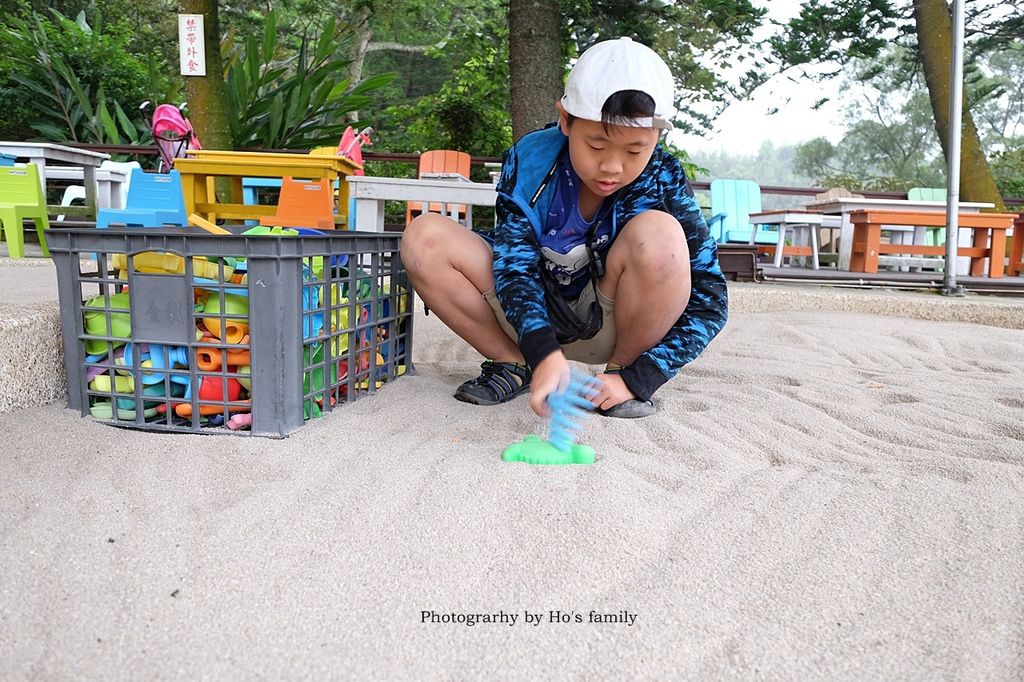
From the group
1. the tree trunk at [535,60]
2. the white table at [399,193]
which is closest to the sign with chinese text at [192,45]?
the tree trunk at [535,60]

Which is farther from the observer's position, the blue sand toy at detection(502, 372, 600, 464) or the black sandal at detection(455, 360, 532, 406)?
the black sandal at detection(455, 360, 532, 406)

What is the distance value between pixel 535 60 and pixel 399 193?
2110 millimetres

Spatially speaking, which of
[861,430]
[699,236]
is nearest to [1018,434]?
[861,430]

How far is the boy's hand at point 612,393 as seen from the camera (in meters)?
1.75

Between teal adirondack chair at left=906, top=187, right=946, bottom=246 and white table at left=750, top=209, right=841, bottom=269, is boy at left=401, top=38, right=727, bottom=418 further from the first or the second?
teal adirondack chair at left=906, top=187, right=946, bottom=246

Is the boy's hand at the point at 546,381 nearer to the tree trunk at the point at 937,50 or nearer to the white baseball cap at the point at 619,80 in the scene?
the white baseball cap at the point at 619,80

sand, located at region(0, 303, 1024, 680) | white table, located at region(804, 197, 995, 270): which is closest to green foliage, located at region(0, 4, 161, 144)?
white table, located at region(804, 197, 995, 270)

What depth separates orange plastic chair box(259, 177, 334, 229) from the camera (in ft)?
11.2

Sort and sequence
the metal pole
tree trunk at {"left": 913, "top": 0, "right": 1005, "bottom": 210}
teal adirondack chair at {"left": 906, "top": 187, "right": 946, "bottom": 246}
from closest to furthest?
the metal pole → tree trunk at {"left": 913, "top": 0, "right": 1005, "bottom": 210} → teal adirondack chair at {"left": 906, "top": 187, "right": 946, "bottom": 246}

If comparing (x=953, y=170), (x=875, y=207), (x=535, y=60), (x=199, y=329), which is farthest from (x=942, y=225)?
(x=199, y=329)

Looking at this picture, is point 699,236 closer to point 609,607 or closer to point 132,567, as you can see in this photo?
point 609,607

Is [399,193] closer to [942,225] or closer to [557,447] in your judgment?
[557,447]

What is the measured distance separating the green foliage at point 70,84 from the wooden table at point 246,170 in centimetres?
437

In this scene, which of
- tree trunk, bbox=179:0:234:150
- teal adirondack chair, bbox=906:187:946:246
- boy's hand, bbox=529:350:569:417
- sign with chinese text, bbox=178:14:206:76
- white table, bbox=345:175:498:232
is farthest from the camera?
teal adirondack chair, bbox=906:187:946:246
